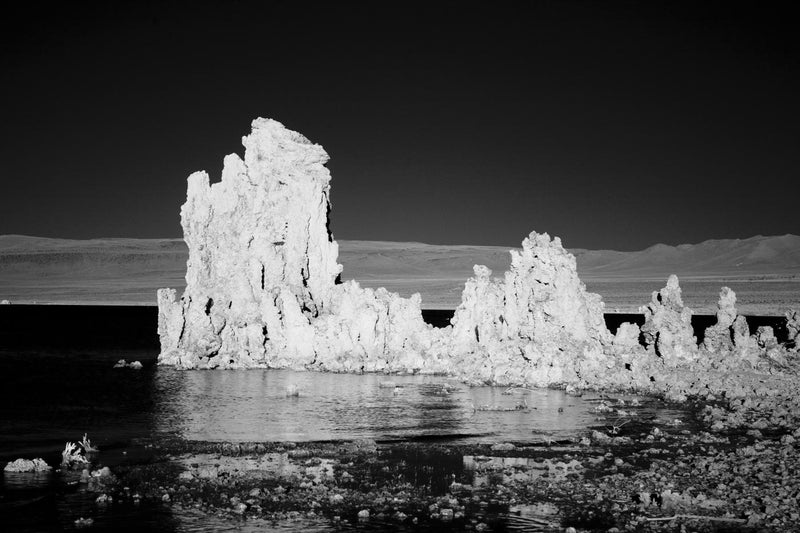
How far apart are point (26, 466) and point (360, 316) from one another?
24803 mm

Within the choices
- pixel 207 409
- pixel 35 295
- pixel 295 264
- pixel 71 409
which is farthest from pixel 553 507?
pixel 35 295

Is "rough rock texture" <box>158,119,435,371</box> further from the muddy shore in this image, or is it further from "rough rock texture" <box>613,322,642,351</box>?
the muddy shore

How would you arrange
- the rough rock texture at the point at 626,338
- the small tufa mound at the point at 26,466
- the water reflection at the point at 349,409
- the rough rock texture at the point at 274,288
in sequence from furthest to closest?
the rough rock texture at the point at 274,288, the rough rock texture at the point at 626,338, the water reflection at the point at 349,409, the small tufa mound at the point at 26,466

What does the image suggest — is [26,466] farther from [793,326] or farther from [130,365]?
[793,326]

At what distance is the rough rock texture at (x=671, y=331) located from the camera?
43.2 meters

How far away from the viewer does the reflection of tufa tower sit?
164 ft

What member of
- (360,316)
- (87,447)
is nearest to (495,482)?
(87,447)

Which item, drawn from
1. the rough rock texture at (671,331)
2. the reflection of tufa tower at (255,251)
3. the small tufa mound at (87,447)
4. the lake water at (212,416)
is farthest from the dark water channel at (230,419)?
the rough rock texture at (671,331)

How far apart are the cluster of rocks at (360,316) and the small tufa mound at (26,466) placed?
23014 mm

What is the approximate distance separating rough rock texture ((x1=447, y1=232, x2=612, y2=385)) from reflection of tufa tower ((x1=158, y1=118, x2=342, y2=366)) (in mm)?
10407

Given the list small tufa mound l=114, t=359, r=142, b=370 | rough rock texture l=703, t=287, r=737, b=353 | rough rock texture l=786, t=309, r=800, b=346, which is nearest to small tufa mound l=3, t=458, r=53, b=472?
small tufa mound l=114, t=359, r=142, b=370

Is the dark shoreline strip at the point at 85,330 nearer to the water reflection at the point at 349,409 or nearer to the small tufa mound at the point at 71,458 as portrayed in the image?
the water reflection at the point at 349,409

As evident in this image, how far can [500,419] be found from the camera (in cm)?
3331

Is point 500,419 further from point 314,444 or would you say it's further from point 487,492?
point 487,492
